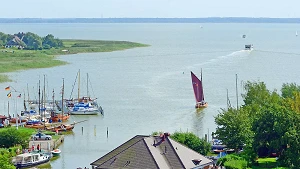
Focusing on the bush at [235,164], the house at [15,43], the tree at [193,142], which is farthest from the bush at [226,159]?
the house at [15,43]

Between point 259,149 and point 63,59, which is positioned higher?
point 63,59

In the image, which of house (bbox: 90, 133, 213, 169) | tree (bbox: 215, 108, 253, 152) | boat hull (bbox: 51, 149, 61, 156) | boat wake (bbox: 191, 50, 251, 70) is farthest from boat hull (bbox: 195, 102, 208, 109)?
boat wake (bbox: 191, 50, 251, 70)

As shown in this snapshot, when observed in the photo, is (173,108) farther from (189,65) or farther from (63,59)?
(63,59)

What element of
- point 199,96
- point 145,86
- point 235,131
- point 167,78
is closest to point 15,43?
point 167,78

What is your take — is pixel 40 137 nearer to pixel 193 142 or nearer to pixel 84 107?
pixel 193 142

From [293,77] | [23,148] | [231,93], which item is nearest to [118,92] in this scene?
[231,93]

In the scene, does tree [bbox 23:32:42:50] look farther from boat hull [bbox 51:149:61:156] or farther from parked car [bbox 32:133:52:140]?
boat hull [bbox 51:149:61:156]
